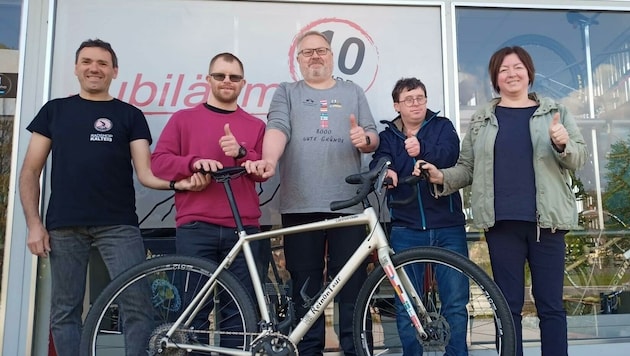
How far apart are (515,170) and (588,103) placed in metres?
1.80

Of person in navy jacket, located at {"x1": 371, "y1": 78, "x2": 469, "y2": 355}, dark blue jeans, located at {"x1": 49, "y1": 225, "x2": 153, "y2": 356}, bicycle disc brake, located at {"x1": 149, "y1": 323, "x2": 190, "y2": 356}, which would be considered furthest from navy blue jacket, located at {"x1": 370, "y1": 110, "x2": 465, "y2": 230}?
dark blue jeans, located at {"x1": 49, "y1": 225, "x2": 153, "y2": 356}

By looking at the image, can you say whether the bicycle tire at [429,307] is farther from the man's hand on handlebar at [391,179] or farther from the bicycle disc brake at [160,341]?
the bicycle disc brake at [160,341]

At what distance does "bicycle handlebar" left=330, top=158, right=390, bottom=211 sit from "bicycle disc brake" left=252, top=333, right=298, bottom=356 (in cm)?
63

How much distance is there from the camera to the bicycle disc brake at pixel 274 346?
7.47 ft

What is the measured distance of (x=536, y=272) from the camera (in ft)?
8.34

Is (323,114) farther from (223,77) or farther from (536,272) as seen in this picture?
(536,272)

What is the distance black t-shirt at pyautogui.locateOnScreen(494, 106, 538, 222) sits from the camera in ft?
8.28

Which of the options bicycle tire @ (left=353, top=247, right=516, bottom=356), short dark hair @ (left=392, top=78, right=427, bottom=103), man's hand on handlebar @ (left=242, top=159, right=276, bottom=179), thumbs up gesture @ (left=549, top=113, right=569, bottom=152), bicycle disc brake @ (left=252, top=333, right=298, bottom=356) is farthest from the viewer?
short dark hair @ (left=392, top=78, right=427, bottom=103)

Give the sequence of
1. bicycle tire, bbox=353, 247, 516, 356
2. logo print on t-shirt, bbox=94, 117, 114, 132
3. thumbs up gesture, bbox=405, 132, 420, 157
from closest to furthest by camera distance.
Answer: bicycle tire, bbox=353, 247, 516, 356, thumbs up gesture, bbox=405, 132, 420, 157, logo print on t-shirt, bbox=94, 117, 114, 132

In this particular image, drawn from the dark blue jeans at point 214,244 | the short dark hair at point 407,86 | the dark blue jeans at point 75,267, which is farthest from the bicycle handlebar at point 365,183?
the dark blue jeans at point 75,267

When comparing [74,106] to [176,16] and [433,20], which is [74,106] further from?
[433,20]

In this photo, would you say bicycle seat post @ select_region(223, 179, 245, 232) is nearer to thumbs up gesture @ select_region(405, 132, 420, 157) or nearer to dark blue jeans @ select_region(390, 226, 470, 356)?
dark blue jeans @ select_region(390, 226, 470, 356)

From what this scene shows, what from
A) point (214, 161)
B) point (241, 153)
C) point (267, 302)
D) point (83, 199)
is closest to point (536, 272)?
point (267, 302)

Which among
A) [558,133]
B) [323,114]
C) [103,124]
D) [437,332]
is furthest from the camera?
[323,114]
